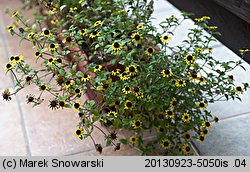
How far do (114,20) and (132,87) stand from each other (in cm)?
34

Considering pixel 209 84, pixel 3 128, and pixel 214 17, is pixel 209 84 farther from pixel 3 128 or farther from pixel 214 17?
pixel 3 128

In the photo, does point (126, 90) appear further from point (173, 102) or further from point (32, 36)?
point (32, 36)

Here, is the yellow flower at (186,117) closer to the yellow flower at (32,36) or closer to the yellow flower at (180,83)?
the yellow flower at (180,83)

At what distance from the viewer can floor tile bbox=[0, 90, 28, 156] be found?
1.59 meters

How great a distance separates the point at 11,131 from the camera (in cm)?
170

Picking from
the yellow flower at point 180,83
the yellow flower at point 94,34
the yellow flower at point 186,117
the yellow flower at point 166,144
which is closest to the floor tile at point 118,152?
the yellow flower at point 166,144

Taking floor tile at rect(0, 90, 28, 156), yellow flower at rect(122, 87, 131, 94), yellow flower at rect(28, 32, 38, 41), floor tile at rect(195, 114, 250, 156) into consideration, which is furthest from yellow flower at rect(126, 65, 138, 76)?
floor tile at rect(0, 90, 28, 156)

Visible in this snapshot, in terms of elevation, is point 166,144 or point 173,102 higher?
point 173,102

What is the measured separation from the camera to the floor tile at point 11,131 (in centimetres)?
159

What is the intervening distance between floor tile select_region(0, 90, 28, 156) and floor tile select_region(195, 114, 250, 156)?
77cm

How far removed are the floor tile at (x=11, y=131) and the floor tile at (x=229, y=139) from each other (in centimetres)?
77

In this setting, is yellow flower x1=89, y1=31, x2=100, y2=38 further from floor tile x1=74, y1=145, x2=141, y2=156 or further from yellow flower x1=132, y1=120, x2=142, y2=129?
floor tile x1=74, y1=145, x2=141, y2=156

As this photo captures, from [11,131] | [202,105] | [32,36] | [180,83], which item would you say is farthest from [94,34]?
[11,131]

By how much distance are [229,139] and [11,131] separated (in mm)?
977
